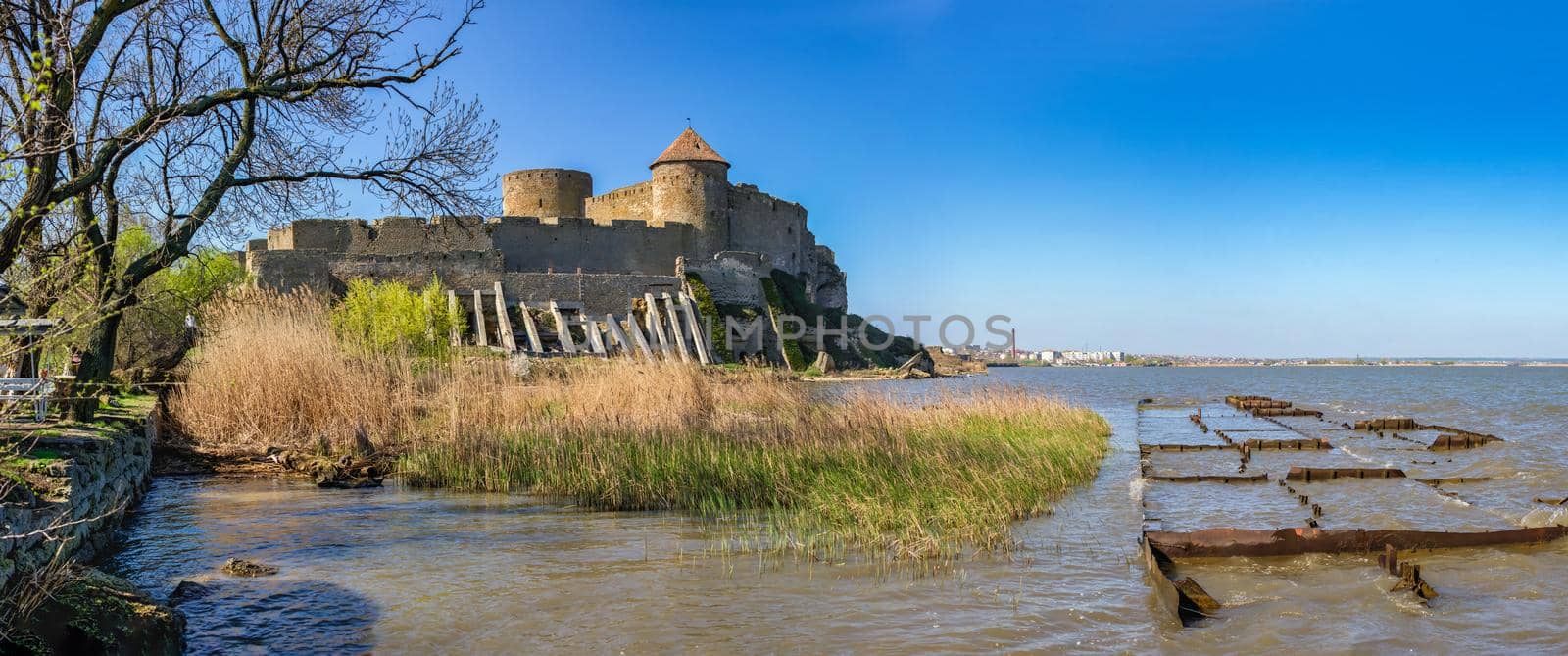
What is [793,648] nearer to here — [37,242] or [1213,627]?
[1213,627]

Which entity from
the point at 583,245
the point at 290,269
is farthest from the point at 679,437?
the point at 583,245

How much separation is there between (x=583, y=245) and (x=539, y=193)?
8.31 metres

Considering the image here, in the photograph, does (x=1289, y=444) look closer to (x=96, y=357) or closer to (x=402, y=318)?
(x=96, y=357)

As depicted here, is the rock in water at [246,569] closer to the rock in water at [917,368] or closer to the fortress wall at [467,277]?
the fortress wall at [467,277]

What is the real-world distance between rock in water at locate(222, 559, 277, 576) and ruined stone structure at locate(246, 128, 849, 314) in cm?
2248

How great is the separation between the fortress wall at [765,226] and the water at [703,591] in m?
38.0

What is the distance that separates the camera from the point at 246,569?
7098mm

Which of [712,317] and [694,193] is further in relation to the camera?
[694,193]

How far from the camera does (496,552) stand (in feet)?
26.0

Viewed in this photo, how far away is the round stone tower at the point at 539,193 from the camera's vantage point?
155 feet

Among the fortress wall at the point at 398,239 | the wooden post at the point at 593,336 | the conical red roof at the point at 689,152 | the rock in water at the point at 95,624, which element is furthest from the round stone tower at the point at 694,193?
the rock in water at the point at 95,624

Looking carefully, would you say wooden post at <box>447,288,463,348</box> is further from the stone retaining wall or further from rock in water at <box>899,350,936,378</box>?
rock in water at <box>899,350,936,378</box>

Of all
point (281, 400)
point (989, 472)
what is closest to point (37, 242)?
point (281, 400)

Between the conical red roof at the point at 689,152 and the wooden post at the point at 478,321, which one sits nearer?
the wooden post at the point at 478,321
